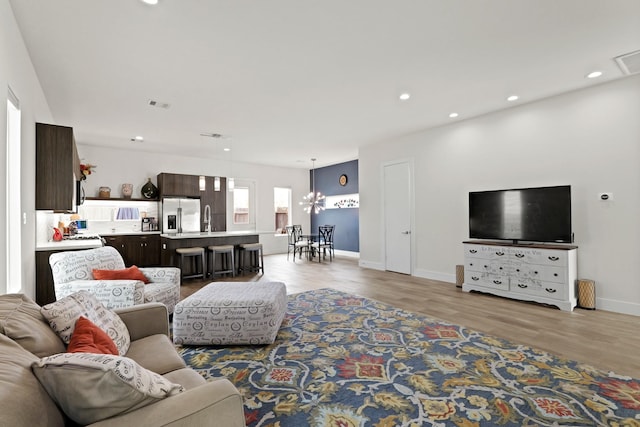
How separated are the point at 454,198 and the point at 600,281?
2.27 meters

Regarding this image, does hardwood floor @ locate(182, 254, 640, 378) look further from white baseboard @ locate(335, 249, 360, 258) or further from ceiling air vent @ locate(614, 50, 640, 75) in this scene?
ceiling air vent @ locate(614, 50, 640, 75)

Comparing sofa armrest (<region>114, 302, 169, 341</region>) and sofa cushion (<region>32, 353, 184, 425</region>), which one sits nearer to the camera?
sofa cushion (<region>32, 353, 184, 425</region>)

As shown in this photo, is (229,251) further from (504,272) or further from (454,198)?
(504,272)

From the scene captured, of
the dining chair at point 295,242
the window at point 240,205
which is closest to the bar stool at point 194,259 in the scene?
the dining chair at point 295,242

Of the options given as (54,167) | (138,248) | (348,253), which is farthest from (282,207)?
(54,167)

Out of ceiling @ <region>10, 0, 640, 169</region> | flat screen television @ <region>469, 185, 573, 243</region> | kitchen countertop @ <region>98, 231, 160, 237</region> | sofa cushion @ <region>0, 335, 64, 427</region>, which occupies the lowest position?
sofa cushion @ <region>0, 335, 64, 427</region>

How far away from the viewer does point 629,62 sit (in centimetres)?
343

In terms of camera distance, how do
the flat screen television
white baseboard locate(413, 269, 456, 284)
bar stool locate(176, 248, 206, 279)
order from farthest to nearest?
bar stool locate(176, 248, 206, 279) → white baseboard locate(413, 269, 456, 284) → the flat screen television

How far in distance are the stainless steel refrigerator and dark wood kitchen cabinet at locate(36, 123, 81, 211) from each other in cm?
388

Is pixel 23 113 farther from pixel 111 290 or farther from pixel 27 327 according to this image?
pixel 27 327

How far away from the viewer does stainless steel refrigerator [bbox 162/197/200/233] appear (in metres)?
7.65

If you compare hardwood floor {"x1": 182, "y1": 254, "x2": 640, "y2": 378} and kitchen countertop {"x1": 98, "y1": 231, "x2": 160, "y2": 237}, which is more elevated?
kitchen countertop {"x1": 98, "y1": 231, "x2": 160, "y2": 237}

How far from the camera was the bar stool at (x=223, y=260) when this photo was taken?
20.2 feet

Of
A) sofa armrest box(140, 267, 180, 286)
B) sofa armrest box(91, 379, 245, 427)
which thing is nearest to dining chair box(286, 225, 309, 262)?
sofa armrest box(140, 267, 180, 286)
